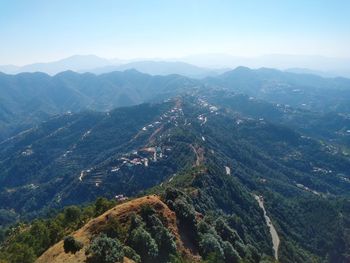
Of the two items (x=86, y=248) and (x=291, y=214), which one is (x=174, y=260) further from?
(x=291, y=214)

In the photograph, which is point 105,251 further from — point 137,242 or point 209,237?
point 209,237

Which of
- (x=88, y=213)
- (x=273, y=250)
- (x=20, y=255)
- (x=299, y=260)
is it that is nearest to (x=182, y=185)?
(x=273, y=250)

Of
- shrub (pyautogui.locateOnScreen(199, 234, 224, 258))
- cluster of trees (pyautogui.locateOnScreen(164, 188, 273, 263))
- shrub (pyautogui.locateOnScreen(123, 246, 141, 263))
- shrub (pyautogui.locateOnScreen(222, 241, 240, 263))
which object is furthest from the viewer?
shrub (pyautogui.locateOnScreen(222, 241, 240, 263))

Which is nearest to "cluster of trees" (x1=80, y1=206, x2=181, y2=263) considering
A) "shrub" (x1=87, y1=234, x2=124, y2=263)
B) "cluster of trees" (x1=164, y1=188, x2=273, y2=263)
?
"shrub" (x1=87, y1=234, x2=124, y2=263)

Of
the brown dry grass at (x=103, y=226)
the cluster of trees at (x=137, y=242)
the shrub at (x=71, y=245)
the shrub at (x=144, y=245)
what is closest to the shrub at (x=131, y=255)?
the cluster of trees at (x=137, y=242)

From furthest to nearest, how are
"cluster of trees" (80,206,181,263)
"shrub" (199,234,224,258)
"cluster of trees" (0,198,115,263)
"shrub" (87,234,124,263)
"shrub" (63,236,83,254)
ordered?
"shrub" (199,234,224,258)
"cluster of trees" (0,198,115,263)
"shrub" (63,236,83,254)
"cluster of trees" (80,206,181,263)
"shrub" (87,234,124,263)

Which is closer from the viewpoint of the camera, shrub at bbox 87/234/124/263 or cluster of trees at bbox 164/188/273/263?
shrub at bbox 87/234/124/263

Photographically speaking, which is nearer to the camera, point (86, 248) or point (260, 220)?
point (86, 248)

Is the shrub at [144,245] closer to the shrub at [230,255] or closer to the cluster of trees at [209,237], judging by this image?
the cluster of trees at [209,237]

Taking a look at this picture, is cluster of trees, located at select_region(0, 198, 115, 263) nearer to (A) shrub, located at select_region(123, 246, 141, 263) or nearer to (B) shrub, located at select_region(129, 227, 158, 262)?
(A) shrub, located at select_region(123, 246, 141, 263)

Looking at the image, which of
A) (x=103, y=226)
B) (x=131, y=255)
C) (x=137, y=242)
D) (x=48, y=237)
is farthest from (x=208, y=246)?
(x=48, y=237)

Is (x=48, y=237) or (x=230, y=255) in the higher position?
(x=230, y=255)
